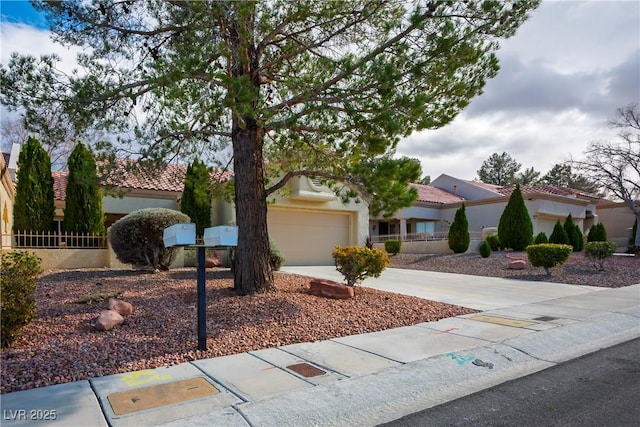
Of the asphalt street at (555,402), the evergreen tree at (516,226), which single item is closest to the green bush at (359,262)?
the asphalt street at (555,402)

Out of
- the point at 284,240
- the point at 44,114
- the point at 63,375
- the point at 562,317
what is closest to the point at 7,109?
the point at 44,114

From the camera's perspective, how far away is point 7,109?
7785mm

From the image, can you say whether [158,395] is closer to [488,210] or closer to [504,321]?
[504,321]

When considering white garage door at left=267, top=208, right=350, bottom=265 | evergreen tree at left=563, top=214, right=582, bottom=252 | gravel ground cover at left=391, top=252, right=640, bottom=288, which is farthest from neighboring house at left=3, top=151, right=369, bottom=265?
evergreen tree at left=563, top=214, right=582, bottom=252

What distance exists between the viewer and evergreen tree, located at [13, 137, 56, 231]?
1403 centimetres

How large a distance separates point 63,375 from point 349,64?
565 centimetres

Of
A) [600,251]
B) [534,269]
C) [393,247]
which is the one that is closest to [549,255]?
[534,269]

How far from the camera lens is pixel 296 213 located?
64.4ft

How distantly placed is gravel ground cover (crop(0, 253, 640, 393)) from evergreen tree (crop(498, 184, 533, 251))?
44.9 feet

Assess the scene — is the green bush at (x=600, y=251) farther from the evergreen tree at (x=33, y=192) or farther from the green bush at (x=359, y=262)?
the evergreen tree at (x=33, y=192)

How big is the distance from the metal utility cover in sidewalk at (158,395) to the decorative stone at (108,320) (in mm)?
2102

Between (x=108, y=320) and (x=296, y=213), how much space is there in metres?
13.7

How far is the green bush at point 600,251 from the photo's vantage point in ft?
48.6

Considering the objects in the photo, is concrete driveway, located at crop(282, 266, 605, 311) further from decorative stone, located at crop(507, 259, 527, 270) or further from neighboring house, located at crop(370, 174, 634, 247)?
neighboring house, located at crop(370, 174, 634, 247)
